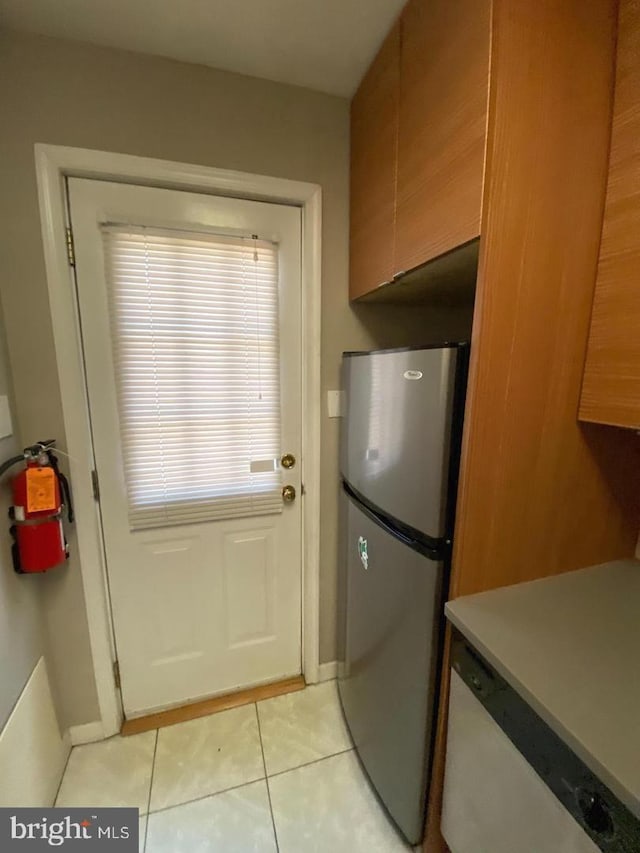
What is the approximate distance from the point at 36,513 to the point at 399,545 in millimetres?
1124

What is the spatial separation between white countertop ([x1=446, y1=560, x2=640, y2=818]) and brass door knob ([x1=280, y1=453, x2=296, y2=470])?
830mm

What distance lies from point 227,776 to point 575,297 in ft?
6.29

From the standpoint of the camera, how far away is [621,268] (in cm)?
77

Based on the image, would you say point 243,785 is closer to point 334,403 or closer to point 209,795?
point 209,795

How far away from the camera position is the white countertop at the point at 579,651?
1.84 feet

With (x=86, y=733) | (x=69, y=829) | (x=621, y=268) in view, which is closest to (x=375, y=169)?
(x=621, y=268)

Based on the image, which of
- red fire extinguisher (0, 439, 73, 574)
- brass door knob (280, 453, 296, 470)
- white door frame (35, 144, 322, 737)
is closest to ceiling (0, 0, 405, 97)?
white door frame (35, 144, 322, 737)

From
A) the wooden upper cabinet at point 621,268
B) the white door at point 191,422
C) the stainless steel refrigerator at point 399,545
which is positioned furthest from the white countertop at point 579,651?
the white door at point 191,422

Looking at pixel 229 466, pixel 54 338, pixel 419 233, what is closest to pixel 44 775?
pixel 229 466

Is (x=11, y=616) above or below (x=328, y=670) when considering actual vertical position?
above

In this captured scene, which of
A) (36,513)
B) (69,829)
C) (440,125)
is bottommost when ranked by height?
(69,829)

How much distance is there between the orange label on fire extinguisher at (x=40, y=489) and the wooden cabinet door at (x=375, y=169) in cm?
123

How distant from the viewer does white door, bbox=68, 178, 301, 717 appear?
1.24 meters

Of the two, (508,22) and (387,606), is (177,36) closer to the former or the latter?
(508,22)
